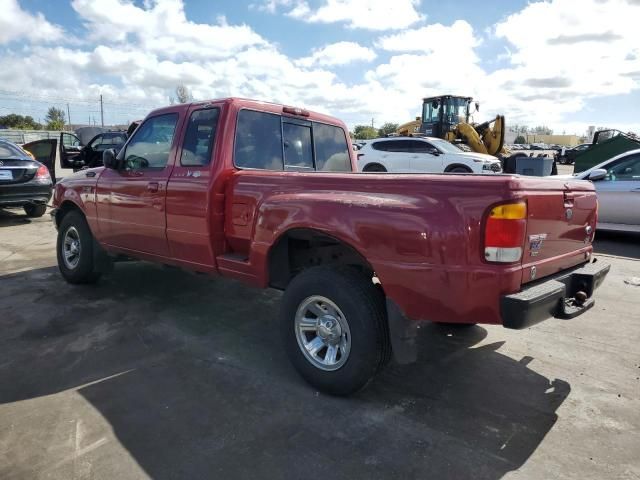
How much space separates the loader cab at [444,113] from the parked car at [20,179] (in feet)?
53.5

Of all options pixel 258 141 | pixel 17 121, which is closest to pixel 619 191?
pixel 258 141

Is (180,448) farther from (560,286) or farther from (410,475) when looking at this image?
(560,286)

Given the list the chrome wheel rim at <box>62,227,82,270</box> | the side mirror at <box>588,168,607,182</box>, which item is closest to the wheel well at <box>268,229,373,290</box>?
the chrome wheel rim at <box>62,227,82,270</box>

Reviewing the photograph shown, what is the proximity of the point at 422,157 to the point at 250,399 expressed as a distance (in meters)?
13.1

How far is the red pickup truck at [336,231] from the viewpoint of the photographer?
2.56 m

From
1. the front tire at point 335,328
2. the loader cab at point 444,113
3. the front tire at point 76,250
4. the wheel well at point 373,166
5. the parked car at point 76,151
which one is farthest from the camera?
the loader cab at point 444,113

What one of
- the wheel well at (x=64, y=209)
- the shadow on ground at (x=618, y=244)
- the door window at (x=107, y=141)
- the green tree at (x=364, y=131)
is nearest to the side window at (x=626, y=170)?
the shadow on ground at (x=618, y=244)

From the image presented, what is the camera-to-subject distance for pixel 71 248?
5656 millimetres

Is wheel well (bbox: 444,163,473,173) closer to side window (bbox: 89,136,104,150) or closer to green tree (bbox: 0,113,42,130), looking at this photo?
side window (bbox: 89,136,104,150)

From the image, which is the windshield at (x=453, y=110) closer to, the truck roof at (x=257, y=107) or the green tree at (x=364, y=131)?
the truck roof at (x=257, y=107)

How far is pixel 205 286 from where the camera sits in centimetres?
555

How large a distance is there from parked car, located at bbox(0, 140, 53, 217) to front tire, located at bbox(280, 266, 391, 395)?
27.0 feet

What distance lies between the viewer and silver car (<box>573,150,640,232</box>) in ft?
25.1

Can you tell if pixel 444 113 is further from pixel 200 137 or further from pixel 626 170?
pixel 200 137
